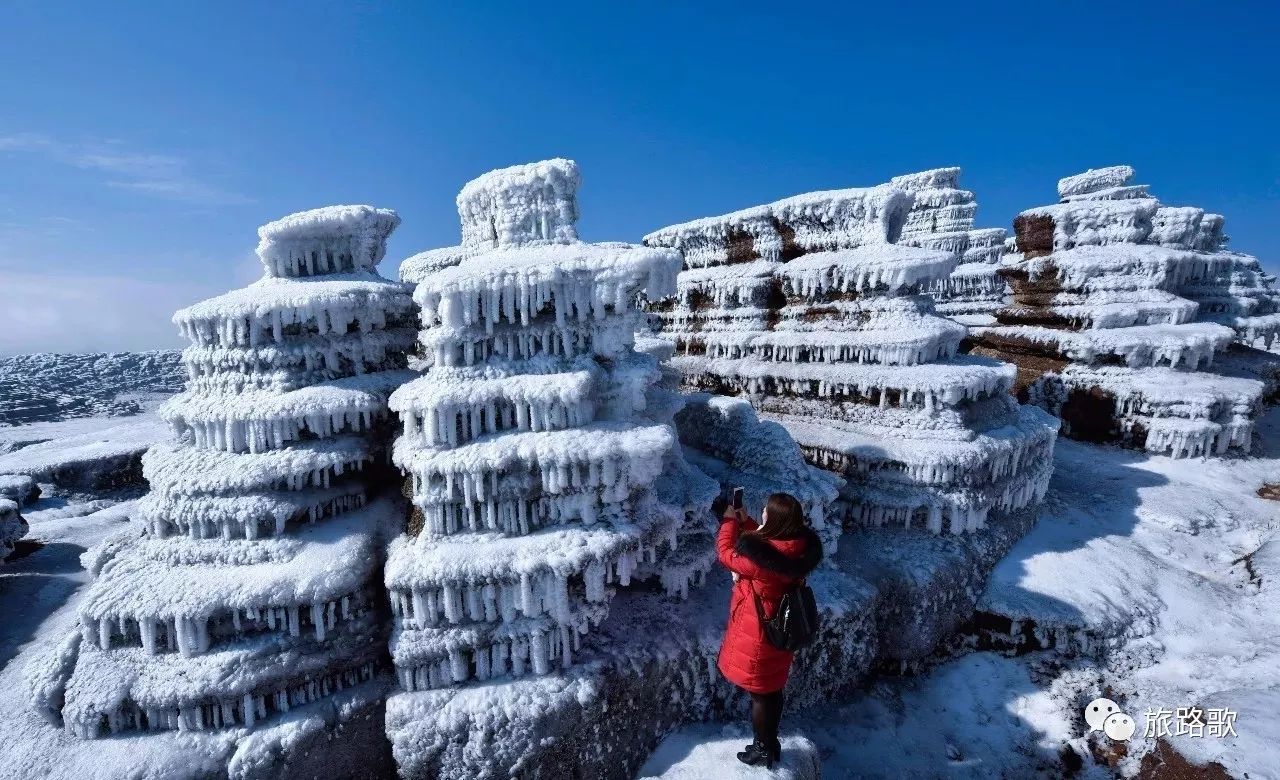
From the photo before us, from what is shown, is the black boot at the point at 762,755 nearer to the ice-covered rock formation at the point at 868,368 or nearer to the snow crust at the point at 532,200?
the ice-covered rock formation at the point at 868,368

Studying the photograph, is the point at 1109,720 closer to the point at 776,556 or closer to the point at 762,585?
the point at 762,585

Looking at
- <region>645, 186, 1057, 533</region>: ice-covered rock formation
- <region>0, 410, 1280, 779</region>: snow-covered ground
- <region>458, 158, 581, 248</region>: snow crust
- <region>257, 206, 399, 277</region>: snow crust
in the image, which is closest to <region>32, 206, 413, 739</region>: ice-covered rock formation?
<region>257, 206, 399, 277</region>: snow crust

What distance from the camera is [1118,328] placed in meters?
22.7

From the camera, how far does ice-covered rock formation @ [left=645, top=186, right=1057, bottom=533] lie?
Result: 14617 millimetres

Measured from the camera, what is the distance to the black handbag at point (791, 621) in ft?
23.5

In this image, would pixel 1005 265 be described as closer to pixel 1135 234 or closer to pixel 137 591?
pixel 1135 234

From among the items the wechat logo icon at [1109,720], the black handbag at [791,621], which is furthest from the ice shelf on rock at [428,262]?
the wechat logo icon at [1109,720]

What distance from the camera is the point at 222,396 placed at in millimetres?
10859

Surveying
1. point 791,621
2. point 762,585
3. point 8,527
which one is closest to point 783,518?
point 762,585

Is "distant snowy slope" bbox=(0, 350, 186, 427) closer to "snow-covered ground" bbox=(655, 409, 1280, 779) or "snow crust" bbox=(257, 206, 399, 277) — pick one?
"snow crust" bbox=(257, 206, 399, 277)

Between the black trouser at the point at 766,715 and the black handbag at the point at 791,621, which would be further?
the black trouser at the point at 766,715

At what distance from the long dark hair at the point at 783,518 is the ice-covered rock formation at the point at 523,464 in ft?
9.35

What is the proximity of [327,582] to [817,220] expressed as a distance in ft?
56.8

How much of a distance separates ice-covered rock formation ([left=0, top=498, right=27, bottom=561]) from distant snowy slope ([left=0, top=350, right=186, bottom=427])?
39.9 metres
